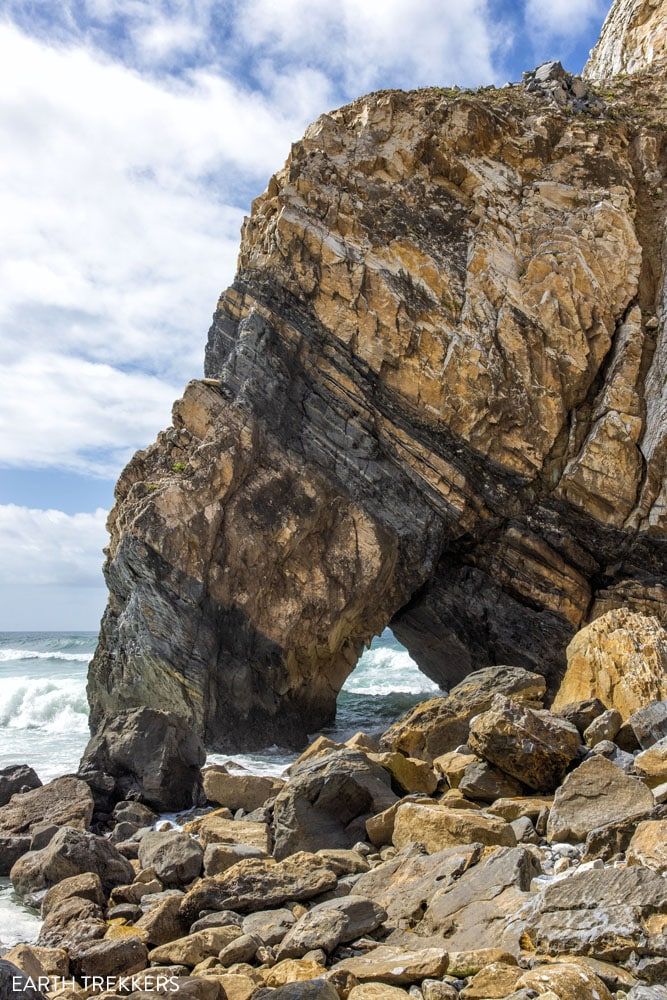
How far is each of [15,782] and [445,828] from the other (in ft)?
31.4

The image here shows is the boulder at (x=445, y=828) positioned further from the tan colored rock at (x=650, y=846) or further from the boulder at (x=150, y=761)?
the boulder at (x=150, y=761)

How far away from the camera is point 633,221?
2425 cm

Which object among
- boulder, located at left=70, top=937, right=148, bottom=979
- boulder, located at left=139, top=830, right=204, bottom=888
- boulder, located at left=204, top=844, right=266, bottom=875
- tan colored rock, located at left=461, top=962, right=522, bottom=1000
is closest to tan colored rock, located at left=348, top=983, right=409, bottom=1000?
tan colored rock, located at left=461, top=962, right=522, bottom=1000

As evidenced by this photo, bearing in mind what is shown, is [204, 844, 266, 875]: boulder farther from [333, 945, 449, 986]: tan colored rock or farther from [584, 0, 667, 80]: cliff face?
[584, 0, 667, 80]: cliff face

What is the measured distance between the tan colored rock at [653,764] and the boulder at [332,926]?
12.2 ft

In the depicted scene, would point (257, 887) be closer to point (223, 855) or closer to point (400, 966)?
point (223, 855)

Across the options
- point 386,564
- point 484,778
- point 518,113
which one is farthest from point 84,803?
point 518,113

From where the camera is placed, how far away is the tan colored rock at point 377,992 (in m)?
5.17

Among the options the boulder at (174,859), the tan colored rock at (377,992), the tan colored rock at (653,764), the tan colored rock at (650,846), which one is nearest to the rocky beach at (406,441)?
the boulder at (174,859)

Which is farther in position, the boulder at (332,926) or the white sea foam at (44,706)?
the white sea foam at (44,706)

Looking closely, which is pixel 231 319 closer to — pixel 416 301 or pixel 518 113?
pixel 416 301

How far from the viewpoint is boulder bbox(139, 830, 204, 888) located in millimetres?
9570

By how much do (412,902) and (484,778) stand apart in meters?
3.40

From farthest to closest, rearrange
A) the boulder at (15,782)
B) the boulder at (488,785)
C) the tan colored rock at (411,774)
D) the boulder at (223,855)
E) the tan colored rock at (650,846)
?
the boulder at (15,782) < the tan colored rock at (411,774) < the boulder at (488,785) < the boulder at (223,855) < the tan colored rock at (650,846)
